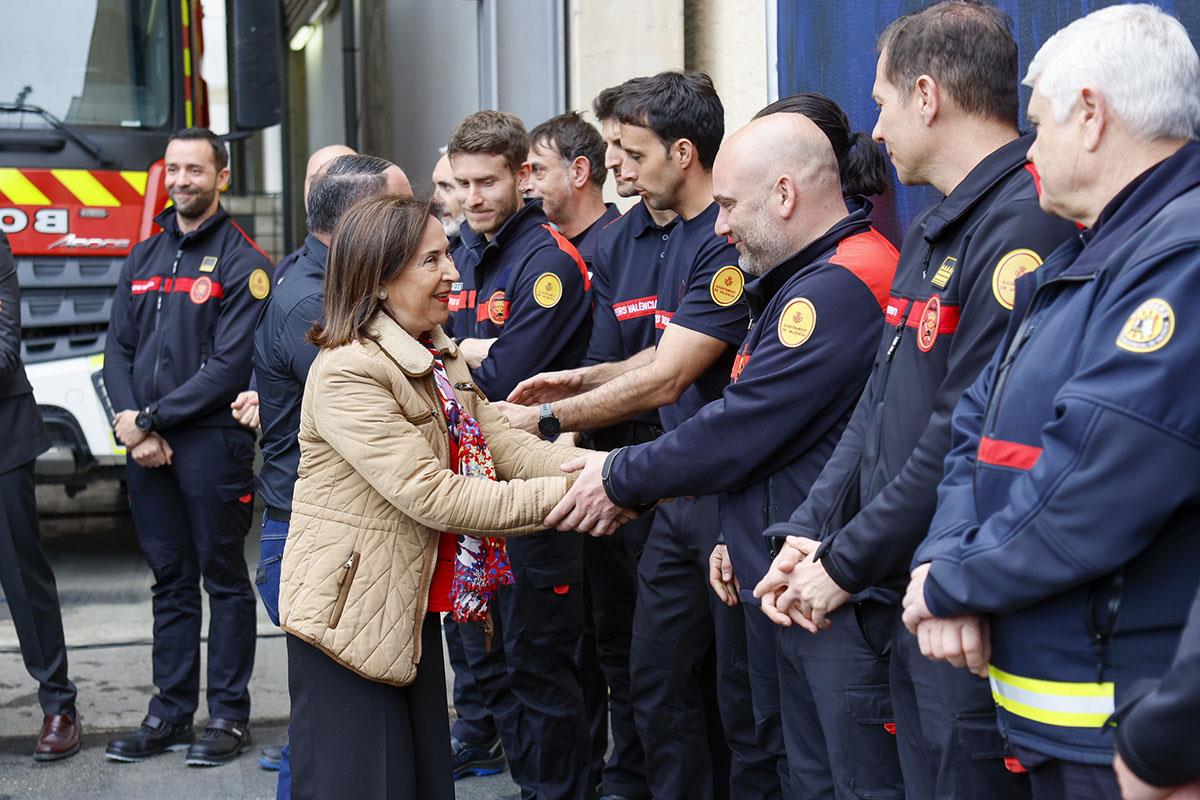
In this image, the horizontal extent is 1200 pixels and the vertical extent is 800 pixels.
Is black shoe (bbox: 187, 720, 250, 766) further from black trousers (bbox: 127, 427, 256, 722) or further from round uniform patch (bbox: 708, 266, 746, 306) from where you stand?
round uniform patch (bbox: 708, 266, 746, 306)

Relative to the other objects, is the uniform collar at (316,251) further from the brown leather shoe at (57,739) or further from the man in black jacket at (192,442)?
the brown leather shoe at (57,739)

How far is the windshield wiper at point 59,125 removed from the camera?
21.7 ft

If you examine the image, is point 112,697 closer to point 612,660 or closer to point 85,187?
point 612,660

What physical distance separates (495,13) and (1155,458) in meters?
5.47

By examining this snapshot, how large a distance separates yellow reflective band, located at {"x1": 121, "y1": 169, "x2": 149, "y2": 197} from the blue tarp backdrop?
3.46m

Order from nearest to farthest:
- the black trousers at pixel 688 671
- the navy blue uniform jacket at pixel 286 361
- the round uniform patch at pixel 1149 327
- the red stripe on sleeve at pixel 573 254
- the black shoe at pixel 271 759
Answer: the round uniform patch at pixel 1149 327 → the black trousers at pixel 688 671 → the navy blue uniform jacket at pixel 286 361 → the red stripe on sleeve at pixel 573 254 → the black shoe at pixel 271 759

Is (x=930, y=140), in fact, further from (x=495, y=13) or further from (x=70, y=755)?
(x=495, y=13)

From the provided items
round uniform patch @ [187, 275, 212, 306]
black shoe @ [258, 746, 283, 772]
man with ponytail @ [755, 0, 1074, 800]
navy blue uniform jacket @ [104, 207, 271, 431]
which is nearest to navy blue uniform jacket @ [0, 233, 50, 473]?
navy blue uniform jacket @ [104, 207, 271, 431]

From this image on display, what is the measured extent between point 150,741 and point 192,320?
57.0 inches

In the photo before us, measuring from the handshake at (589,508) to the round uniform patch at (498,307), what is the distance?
119 centimetres

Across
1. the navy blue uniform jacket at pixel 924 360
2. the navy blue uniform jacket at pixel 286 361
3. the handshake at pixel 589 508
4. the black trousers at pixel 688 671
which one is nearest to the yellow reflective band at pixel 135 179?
the navy blue uniform jacket at pixel 286 361

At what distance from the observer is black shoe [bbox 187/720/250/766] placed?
187 inches

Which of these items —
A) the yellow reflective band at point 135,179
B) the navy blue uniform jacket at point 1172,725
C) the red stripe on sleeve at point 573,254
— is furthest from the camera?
the yellow reflective band at point 135,179

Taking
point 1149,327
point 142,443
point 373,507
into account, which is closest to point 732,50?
point 142,443
